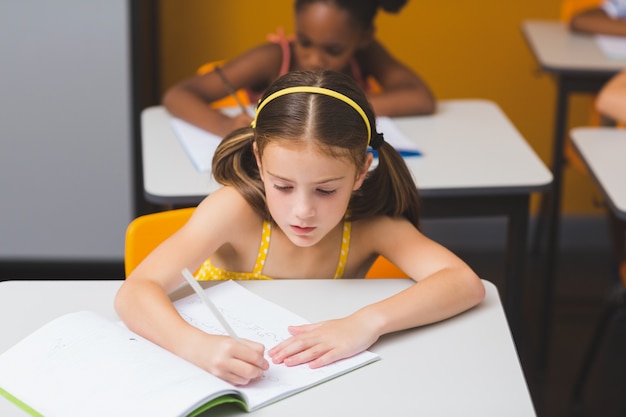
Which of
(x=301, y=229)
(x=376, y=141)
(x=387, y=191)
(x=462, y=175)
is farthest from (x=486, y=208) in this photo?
(x=301, y=229)

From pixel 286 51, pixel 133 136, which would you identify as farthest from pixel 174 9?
pixel 286 51

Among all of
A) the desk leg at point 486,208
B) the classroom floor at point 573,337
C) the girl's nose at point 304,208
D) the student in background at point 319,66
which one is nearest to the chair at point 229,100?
the student in background at point 319,66

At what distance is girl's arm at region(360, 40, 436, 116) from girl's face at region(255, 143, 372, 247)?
984 mm

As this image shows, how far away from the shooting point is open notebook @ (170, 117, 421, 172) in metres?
2.22

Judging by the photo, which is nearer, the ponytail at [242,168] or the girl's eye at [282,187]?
the girl's eye at [282,187]

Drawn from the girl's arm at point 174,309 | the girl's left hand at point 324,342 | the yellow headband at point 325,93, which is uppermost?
the yellow headband at point 325,93

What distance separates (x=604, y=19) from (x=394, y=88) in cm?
86

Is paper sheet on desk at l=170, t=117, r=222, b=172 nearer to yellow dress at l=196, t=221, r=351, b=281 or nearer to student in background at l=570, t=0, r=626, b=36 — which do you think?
yellow dress at l=196, t=221, r=351, b=281

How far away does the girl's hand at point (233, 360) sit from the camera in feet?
4.06

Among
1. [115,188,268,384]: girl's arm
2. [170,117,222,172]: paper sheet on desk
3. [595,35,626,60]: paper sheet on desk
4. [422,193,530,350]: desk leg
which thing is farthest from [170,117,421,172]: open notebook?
[595,35,626,60]: paper sheet on desk

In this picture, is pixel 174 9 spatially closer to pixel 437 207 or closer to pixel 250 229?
pixel 437 207

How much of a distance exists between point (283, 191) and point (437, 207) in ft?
2.37

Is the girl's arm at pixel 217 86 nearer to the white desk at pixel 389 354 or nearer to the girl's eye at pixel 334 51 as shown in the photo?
the girl's eye at pixel 334 51

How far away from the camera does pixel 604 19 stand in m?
3.08
